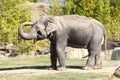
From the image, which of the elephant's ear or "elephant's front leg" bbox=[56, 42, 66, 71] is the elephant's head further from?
"elephant's front leg" bbox=[56, 42, 66, 71]

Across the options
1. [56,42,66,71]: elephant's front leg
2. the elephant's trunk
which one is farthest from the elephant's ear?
[56,42,66,71]: elephant's front leg

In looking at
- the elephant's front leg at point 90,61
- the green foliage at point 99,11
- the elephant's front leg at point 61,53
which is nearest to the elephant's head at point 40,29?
the elephant's front leg at point 61,53

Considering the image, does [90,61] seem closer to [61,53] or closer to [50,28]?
[61,53]

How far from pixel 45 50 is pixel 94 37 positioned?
10278 mm

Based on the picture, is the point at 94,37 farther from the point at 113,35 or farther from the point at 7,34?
the point at 113,35

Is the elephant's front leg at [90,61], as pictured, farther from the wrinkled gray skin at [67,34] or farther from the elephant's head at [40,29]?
the elephant's head at [40,29]

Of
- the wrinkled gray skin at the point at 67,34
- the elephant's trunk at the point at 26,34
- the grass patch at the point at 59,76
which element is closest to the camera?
the grass patch at the point at 59,76

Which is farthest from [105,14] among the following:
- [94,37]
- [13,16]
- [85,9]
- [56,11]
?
[94,37]

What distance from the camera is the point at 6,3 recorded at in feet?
84.9

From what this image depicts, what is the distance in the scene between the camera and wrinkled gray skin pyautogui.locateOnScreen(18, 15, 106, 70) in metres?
12.8

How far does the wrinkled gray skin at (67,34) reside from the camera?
41.8ft

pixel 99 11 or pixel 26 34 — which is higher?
pixel 99 11

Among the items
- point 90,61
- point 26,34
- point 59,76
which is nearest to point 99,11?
point 90,61

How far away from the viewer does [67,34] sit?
42.4 feet
